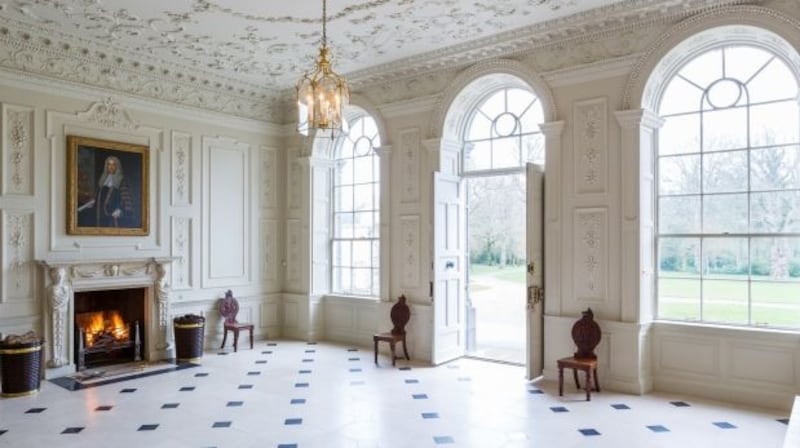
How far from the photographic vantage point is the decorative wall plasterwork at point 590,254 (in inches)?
230

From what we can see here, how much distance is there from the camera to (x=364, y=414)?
16.2 ft

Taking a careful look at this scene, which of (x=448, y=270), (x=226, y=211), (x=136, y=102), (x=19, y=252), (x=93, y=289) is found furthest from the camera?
(x=226, y=211)

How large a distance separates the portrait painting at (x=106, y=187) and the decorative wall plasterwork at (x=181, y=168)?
400 millimetres

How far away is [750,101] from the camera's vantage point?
5.40m

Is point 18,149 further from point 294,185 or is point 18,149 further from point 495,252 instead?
point 495,252

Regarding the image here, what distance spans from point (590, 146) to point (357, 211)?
12.4 ft

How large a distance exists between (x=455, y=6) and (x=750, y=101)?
2991mm

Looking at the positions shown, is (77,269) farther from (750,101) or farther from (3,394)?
(750,101)

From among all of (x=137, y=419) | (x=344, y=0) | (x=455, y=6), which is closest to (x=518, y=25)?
(x=455, y=6)

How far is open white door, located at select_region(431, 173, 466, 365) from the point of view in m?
6.94

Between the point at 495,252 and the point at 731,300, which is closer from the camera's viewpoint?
the point at 731,300

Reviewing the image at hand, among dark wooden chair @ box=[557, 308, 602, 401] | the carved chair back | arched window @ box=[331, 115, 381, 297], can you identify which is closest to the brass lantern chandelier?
dark wooden chair @ box=[557, 308, 602, 401]

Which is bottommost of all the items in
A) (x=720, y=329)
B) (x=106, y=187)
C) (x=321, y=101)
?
(x=720, y=329)

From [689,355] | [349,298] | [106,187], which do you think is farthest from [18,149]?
[689,355]
